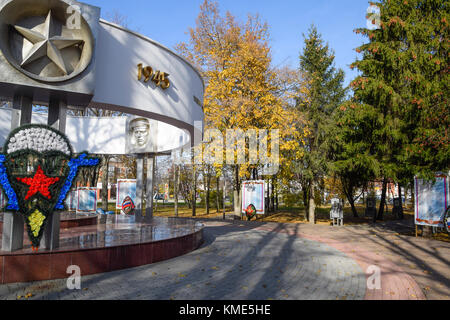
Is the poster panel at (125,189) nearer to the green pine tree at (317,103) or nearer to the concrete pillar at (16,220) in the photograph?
the green pine tree at (317,103)

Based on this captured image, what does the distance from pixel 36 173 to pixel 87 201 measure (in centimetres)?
1455

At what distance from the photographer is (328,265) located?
24.4ft

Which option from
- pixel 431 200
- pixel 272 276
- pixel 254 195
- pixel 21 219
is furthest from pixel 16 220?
pixel 431 200

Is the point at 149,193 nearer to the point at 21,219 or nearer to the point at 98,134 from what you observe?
the point at 98,134

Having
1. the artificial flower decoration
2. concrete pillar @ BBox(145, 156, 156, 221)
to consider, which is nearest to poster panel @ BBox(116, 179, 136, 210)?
concrete pillar @ BBox(145, 156, 156, 221)

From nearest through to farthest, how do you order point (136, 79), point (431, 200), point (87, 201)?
point (136, 79) → point (431, 200) → point (87, 201)

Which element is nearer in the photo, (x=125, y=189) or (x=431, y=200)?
(x=431, y=200)

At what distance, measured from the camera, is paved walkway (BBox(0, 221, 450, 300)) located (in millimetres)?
5129

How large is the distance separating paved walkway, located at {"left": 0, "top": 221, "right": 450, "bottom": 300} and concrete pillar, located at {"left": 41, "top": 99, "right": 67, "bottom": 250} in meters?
1.03

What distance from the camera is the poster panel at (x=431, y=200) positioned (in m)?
11.5

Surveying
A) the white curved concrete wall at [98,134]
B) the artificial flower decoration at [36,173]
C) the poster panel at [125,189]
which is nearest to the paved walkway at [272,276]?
the artificial flower decoration at [36,173]

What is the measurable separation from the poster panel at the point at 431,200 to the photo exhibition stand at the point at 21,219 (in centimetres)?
1318

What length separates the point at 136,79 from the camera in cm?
774
